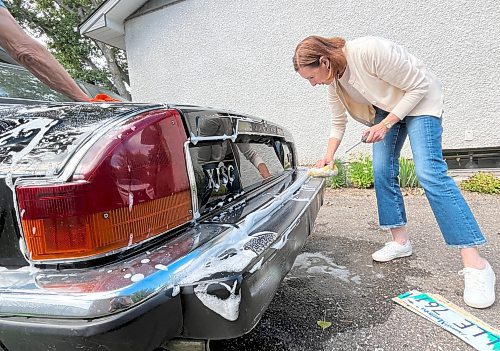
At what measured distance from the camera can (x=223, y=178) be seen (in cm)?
152

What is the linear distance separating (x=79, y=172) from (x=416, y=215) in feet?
11.8

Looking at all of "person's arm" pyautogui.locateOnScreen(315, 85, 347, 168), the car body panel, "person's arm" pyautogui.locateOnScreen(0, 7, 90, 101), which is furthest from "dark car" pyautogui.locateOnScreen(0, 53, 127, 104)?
"person's arm" pyautogui.locateOnScreen(315, 85, 347, 168)

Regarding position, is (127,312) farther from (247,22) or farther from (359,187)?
(247,22)

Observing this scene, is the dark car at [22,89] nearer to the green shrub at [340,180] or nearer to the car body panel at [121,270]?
the car body panel at [121,270]

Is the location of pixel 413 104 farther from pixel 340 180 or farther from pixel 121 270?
pixel 340 180

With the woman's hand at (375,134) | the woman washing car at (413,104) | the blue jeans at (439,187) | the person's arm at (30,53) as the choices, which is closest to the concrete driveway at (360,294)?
the woman washing car at (413,104)

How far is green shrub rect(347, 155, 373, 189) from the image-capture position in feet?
16.5

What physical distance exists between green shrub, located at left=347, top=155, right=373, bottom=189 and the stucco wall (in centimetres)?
63

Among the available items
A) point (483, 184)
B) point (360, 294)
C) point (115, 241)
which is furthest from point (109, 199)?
point (483, 184)

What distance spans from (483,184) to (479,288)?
3285mm

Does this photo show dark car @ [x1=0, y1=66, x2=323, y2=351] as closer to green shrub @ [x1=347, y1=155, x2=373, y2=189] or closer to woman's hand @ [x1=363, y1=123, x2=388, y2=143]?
woman's hand @ [x1=363, y1=123, x2=388, y2=143]

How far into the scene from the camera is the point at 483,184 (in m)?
4.49

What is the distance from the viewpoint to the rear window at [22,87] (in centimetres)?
191

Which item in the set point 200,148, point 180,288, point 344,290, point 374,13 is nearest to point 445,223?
point 344,290
